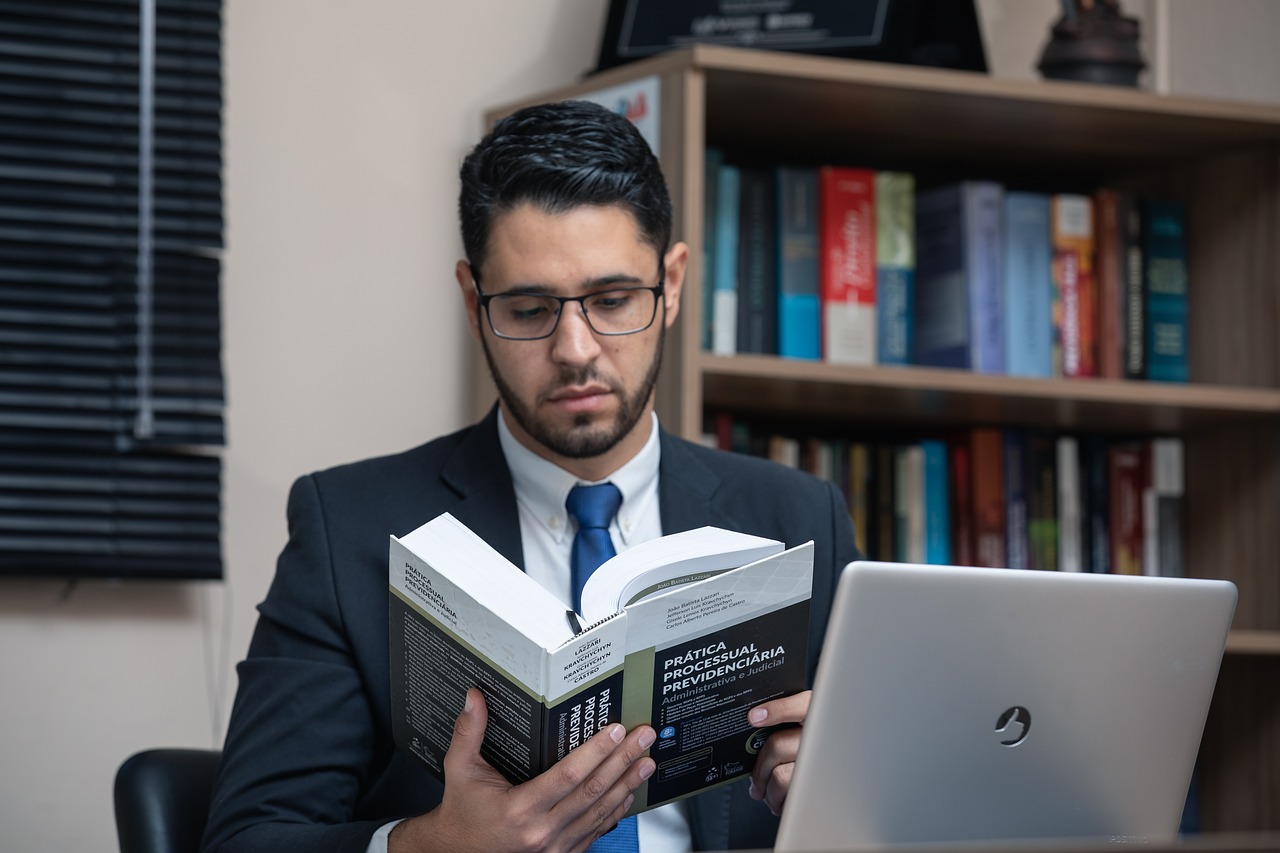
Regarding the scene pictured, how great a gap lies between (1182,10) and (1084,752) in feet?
6.73

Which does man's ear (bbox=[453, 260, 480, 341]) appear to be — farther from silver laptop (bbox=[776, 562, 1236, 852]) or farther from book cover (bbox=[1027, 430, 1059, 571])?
book cover (bbox=[1027, 430, 1059, 571])

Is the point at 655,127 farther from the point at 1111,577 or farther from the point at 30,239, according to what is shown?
the point at 1111,577

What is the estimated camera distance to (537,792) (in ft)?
3.75

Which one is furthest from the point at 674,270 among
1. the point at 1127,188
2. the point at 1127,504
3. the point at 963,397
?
the point at 1127,188

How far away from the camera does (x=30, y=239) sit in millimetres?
2074

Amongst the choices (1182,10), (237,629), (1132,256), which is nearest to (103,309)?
(237,629)

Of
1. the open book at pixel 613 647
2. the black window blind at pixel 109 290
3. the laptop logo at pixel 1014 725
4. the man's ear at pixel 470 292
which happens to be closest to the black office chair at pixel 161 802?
the open book at pixel 613 647

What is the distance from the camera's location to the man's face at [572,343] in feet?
4.98

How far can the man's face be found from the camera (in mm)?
1518

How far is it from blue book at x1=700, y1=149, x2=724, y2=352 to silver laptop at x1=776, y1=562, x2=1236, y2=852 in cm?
114

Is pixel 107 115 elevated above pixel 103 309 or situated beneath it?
elevated above

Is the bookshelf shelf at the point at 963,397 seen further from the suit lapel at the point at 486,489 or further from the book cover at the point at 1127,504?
the suit lapel at the point at 486,489

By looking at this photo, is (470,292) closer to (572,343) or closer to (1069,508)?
(572,343)

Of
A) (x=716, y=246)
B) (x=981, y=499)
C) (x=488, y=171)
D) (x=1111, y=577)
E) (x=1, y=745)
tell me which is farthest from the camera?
(x=981, y=499)
